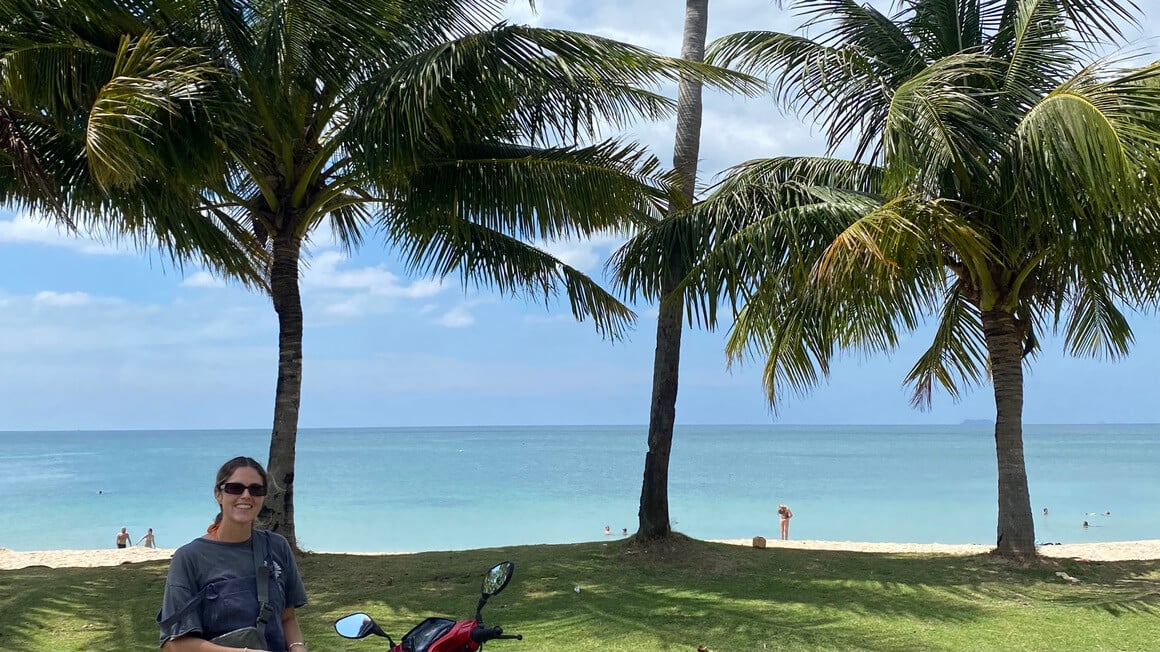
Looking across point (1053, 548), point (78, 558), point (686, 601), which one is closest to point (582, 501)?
point (1053, 548)

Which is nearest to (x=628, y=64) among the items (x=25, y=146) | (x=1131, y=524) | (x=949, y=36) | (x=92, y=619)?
(x=949, y=36)

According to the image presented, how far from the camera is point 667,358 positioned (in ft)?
36.8

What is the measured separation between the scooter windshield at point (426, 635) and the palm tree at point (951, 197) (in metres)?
5.68

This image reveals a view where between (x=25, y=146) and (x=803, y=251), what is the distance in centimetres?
765

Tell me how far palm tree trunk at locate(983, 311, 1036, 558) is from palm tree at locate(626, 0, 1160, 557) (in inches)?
0.6

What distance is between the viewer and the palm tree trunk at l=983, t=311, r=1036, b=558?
10.4 metres

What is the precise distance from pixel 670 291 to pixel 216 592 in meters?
8.31

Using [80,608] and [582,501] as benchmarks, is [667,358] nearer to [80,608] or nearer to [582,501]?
[80,608]

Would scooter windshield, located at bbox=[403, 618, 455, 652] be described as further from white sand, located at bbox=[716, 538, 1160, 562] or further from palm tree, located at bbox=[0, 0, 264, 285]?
white sand, located at bbox=[716, 538, 1160, 562]

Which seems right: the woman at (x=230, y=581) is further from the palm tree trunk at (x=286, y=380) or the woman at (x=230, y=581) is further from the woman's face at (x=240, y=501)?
the palm tree trunk at (x=286, y=380)

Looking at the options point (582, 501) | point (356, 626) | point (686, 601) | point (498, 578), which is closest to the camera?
point (356, 626)

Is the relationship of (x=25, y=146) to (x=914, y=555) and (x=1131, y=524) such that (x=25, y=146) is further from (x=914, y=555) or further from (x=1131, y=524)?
(x=1131, y=524)

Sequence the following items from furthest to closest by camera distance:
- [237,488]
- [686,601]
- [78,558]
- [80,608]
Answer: [78,558] < [686,601] < [80,608] < [237,488]

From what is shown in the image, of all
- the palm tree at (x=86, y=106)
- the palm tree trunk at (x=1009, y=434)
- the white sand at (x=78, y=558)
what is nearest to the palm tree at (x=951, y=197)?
the palm tree trunk at (x=1009, y=434)
